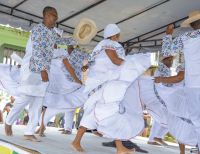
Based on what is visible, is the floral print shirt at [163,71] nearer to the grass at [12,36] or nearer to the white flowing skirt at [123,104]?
the white flowing skirt at [123,104]

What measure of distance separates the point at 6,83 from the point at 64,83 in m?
0.75

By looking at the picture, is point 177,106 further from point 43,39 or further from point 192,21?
point 43,39

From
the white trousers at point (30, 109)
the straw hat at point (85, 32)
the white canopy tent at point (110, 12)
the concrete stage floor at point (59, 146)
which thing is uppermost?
the white canopy tent at point (110, 12)

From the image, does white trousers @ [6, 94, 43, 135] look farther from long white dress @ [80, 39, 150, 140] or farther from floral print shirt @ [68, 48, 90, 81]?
floral print shirt @ [68, 48, 90, 81]

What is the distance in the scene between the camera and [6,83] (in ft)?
15.6

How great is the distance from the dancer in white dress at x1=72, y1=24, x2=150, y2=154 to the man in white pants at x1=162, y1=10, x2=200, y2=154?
32cm

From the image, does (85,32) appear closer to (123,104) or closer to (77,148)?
(123,104)

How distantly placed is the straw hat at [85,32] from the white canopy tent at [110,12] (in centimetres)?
128

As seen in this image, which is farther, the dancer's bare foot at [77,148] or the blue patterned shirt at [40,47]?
the blue patterned shirt at [40,47]

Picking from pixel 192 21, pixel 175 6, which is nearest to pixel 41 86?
pixel 192 21

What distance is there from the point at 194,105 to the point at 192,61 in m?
0.39

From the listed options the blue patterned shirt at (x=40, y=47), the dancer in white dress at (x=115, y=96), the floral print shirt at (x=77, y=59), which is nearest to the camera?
the dancer in white dress at (x=115, y=96)

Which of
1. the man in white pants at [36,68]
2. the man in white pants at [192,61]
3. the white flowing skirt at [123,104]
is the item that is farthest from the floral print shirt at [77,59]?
the man in white pants at [192,61]

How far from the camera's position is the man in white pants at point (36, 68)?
3916mm
